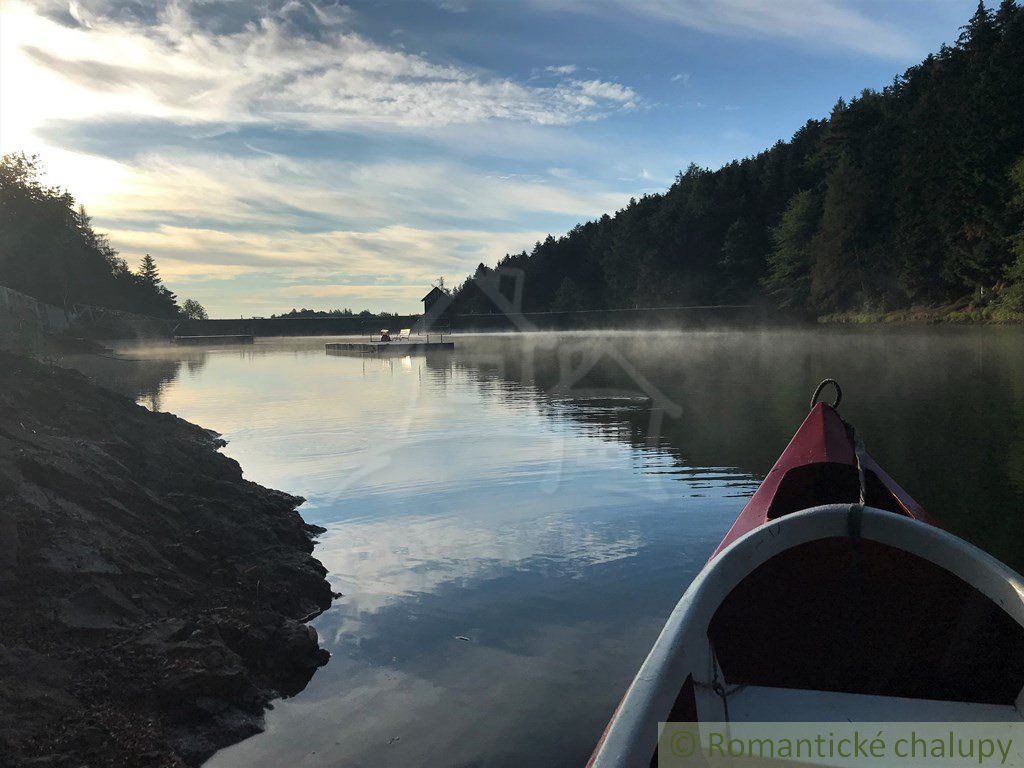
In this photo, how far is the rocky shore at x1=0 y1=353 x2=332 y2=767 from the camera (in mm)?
4578

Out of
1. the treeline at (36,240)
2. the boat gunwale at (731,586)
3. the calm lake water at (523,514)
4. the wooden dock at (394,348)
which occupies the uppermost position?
the treeline at (36,240)

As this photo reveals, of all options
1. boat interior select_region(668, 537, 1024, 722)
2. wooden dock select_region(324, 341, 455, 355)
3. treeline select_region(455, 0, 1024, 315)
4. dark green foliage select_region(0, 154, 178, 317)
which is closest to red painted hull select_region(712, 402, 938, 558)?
boat interior select_region(668, 537, 1024, 722)

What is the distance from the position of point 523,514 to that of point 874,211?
89.1 m

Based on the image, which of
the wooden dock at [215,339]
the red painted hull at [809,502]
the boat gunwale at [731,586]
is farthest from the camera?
the wooden dock at [215,339]

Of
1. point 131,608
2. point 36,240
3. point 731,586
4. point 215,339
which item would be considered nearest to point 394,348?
point 36,240

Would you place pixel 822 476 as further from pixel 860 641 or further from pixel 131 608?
pixel 131 608

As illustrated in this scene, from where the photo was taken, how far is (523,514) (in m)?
11.1

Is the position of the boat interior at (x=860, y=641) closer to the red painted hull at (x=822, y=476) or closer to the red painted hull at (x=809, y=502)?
the red painted hull at (x=809, y=502)

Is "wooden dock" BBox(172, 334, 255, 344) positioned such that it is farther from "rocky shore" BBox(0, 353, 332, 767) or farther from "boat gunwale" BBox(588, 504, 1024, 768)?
"boat gunwale" BBox(588, 504, 1024, 768)

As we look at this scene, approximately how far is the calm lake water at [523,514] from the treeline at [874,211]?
45.1m

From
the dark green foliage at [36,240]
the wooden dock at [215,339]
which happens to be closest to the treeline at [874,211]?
the wooden dock at [215,339]

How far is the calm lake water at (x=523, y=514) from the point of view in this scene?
5.61 meters

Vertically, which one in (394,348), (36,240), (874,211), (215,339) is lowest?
(394,348)

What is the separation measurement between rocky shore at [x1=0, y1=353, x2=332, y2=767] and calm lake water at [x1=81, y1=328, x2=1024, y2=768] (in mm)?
385
